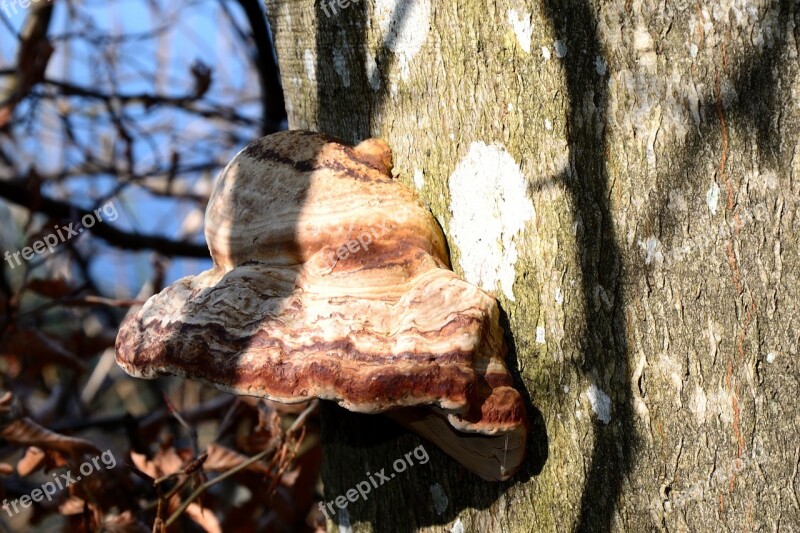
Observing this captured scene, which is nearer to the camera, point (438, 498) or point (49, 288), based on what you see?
point (438, 498)

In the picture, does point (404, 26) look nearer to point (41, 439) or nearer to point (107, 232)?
point (41, 439)

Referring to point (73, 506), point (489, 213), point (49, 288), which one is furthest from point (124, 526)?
point (489, 213)

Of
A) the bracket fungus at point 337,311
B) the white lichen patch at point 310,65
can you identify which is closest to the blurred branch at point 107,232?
the white lichen patch at point 310,65

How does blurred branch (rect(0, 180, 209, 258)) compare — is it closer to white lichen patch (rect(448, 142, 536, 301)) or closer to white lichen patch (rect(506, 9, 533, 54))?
white lichen patch (rect(448, 142, 536, 301))

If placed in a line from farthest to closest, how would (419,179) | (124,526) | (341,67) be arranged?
(124,526), (341,67), (419,179)

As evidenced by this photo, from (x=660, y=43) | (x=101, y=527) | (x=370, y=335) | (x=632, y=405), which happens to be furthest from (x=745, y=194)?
(x=101, y=527)

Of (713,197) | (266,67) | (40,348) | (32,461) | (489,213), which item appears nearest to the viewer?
(713,197)

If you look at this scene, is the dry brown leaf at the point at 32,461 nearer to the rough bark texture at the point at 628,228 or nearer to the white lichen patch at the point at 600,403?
the rough bark texture at the point at 628,228

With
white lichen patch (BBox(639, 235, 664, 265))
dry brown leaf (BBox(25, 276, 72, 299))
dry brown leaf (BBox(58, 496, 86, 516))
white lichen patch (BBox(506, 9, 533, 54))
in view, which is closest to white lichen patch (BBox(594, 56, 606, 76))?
white lichen patch (BBox(506, 9, 533, 54))
